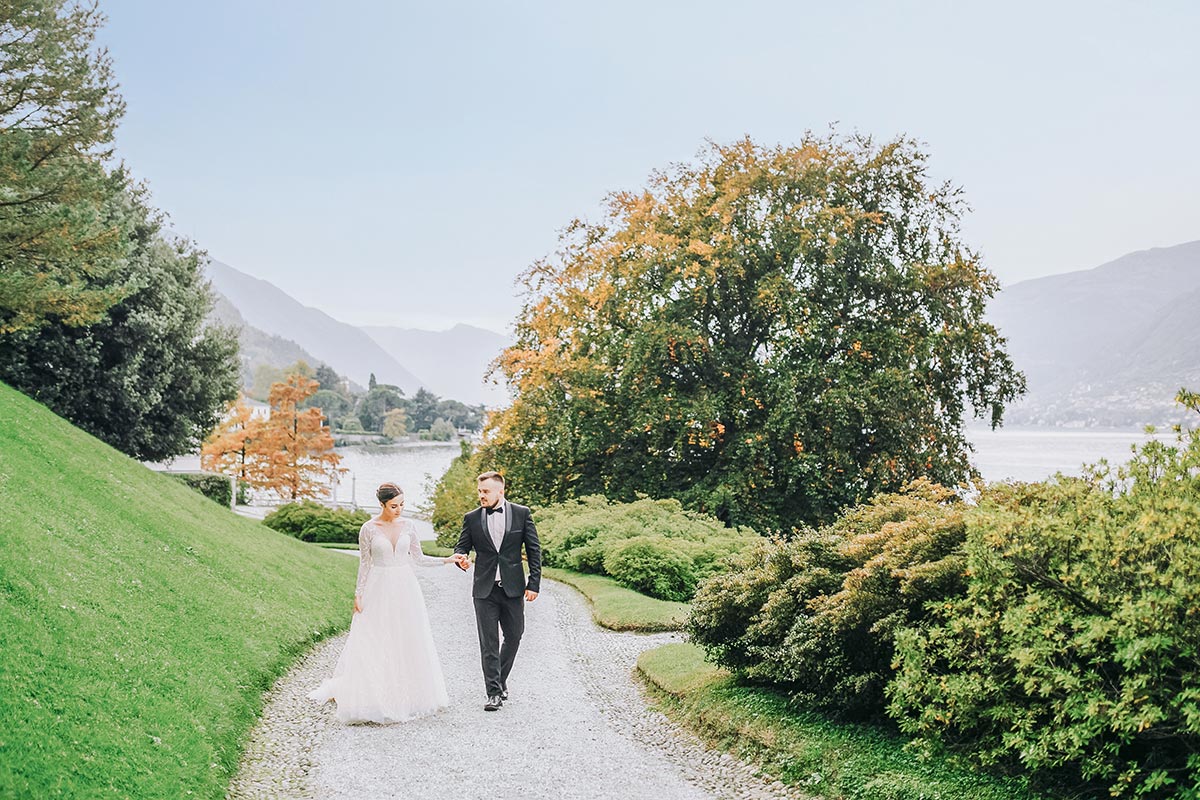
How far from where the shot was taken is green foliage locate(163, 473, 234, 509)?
114 ft

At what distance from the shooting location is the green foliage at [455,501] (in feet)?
117

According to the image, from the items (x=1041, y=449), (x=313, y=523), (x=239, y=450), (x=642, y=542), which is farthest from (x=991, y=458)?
(x=239, y=450)

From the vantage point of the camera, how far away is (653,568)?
63.3 ft

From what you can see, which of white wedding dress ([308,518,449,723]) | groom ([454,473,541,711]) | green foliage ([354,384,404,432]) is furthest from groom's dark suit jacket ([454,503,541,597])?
green foliage ([354,384,404,432])

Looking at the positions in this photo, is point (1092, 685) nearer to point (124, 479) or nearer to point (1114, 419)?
point (124, 479)

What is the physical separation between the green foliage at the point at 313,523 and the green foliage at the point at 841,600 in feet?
105

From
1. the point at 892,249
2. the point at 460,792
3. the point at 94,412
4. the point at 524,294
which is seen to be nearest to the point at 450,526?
the point at 524,294

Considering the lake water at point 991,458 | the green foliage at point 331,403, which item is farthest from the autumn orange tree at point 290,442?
the green foliage at point 331,403

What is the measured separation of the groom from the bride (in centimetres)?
53

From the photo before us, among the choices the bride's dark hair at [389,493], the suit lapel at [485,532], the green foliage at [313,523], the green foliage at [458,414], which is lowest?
Answer: the green foliage at [313,523]

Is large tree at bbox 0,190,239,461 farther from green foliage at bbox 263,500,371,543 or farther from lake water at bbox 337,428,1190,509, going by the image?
lake water at bbox 337,428,1190,509

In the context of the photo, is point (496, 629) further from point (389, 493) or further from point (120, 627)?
point (120, 627)

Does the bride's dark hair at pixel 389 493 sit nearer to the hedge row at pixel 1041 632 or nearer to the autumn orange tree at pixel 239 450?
the hedge row at pixel 1041 632

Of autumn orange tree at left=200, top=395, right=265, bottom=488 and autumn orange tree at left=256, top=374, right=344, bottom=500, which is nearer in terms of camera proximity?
autumn orange tree at left=200, top=395, right=265, bottom=488
